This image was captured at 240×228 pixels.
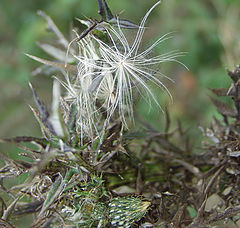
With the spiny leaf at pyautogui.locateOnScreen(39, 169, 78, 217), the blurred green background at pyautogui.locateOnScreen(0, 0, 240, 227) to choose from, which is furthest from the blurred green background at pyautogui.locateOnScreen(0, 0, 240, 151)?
the spiny leaf at pyautogui.locateOnScreen(39, 169, 78, 217)

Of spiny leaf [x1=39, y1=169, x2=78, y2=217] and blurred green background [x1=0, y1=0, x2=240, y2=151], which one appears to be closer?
spiny leaf [x1=39, y1=169, x2=78, y2=217]

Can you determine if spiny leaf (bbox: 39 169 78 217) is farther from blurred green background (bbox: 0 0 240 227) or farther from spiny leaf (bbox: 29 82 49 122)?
blurred green background (bbox: 0 0 240 227)

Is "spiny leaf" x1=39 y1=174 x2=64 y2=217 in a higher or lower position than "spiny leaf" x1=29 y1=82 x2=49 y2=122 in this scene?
lower

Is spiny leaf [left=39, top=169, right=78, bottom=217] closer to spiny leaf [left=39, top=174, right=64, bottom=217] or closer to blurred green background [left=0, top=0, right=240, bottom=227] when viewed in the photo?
spiny leaf [left=39, top=174, right=64, bottom=217]

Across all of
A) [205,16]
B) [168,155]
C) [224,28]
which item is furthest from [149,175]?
[205,16]

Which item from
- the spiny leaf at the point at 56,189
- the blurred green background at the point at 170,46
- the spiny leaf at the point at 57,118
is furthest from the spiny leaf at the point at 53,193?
the blurred green background at the point at 170,46

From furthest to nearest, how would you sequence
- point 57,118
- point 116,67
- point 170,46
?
1. point 170,46
2. point 116,67
3. point 57,118

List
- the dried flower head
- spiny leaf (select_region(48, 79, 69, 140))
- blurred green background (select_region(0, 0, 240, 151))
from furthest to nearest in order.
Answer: blurred green background (select_region(0, 0, 240, 151)), the dried flower head, spiny leaf (select_region(48, 79, 69, 140))

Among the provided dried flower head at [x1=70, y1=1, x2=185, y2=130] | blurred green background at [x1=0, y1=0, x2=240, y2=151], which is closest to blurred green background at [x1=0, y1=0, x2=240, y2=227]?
blurred green background at [x1=0, y1=0, x2=240, y2=151]

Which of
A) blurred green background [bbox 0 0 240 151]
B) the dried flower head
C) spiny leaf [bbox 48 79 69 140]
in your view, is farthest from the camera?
blurred green background [bbox 0 0 240 151]

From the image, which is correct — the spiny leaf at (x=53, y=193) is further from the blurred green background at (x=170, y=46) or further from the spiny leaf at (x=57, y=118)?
the blurred green background at (x=170, y=46)

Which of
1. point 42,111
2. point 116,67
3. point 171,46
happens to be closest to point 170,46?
point 171,46

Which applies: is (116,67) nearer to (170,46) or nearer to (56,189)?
(56,189)
